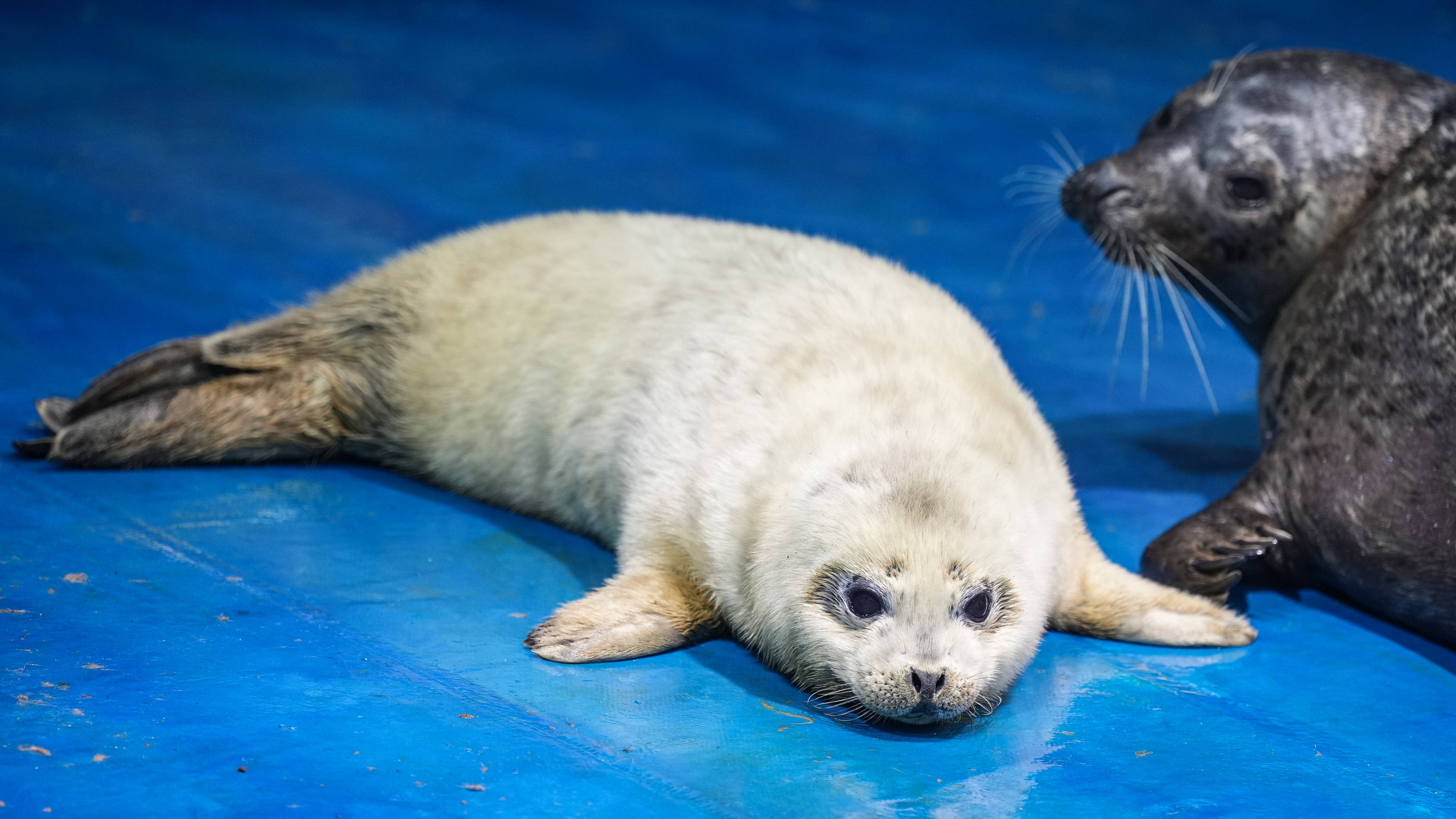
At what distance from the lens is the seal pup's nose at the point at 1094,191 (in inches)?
193

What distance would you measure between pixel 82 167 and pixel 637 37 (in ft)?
12.9

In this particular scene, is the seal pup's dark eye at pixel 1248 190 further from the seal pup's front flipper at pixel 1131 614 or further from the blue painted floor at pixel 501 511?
the seal pup's front flipper at pixel 1131 614

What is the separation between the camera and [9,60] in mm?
8211

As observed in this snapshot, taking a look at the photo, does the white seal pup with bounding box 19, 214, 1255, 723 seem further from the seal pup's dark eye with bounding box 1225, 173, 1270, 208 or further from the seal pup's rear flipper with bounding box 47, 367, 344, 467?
the seal pup's dark eye with bounding box 1225, 173, 1270, 208

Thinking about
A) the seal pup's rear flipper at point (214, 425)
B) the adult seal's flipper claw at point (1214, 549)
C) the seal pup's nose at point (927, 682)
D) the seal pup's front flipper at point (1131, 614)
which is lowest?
the seal pup's nose at point (927, 682)

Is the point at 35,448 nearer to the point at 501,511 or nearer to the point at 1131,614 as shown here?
the point at 501,511

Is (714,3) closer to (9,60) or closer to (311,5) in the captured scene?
(311,5)

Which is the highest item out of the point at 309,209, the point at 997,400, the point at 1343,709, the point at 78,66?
the point at 78,66

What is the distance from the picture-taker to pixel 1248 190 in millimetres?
4820

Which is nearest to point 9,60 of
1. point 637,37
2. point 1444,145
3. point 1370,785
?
point 637,37

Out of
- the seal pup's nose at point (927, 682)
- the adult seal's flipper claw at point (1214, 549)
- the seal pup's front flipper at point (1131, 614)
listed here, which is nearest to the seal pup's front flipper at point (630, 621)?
the seal pup's nose at point (927, 682)

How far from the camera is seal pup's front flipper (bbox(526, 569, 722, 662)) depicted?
3.41 metres

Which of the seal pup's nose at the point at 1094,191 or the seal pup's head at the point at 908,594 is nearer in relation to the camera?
the seal pup's head at the point at 908,594

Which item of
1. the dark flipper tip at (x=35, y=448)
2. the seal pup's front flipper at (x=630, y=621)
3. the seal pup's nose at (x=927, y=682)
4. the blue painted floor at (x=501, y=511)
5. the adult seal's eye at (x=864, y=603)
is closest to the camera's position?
the blue painted floor at (x=501, y=511)
